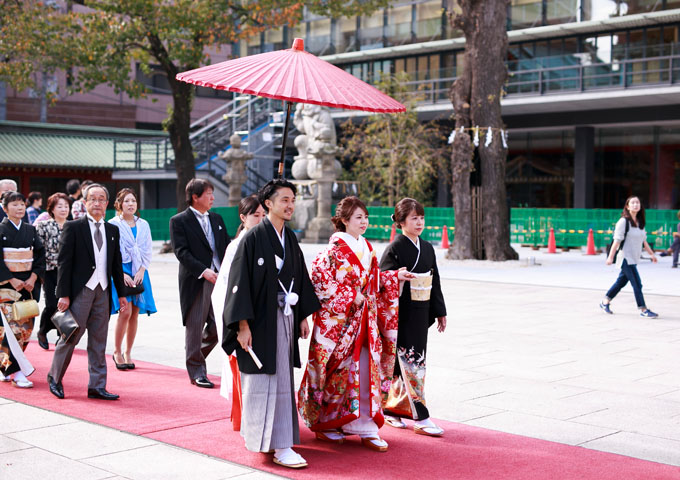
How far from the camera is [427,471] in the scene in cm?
504

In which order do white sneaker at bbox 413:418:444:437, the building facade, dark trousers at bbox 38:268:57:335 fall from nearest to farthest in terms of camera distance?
white sneaker at bbox 413:418:444:437 → dark trousers at bbox 38:268:57:335 → the building facade

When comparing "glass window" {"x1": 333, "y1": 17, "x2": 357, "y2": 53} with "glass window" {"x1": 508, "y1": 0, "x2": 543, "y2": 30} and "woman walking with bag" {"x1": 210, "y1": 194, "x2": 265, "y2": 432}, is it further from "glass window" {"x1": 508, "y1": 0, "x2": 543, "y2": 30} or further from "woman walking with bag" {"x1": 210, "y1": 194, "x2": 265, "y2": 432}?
"woman walking with bag" {"x1": 210, "y1": 194, "x2": 265, "y2": 432}

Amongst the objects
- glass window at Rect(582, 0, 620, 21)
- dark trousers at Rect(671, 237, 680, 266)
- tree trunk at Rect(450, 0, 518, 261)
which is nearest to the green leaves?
glass window at Rect(582, 0, 620, 21)

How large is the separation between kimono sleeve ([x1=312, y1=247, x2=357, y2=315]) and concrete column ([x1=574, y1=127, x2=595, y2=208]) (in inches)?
1128

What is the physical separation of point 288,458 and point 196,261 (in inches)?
107

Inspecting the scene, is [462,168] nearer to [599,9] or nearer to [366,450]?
[599,9]

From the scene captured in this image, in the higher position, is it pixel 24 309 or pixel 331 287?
pixel 331 287

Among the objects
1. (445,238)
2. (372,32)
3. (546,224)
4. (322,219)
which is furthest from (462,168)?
(372,32)

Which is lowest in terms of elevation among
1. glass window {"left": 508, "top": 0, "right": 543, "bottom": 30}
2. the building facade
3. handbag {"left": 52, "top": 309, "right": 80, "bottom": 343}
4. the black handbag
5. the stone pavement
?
the stone pavement

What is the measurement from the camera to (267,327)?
525 cm

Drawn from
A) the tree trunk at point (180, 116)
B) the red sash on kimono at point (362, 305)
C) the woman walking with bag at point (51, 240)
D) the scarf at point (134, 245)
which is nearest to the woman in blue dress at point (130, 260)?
the scarf at point (134, 245)

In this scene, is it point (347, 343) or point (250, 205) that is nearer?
point (347, 343)

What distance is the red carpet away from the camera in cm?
501

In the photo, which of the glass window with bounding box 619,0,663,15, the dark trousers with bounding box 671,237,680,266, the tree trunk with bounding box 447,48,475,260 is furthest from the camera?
the glass window with bounding box 619,0,663,15
